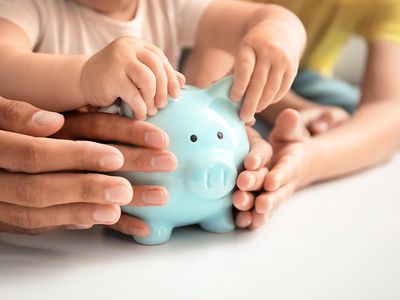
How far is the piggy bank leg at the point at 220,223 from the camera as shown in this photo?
1.77 ft

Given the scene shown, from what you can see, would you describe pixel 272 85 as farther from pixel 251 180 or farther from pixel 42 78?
pixel 42 78

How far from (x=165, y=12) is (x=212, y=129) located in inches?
11.5

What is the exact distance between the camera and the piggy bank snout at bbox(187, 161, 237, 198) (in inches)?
19.1

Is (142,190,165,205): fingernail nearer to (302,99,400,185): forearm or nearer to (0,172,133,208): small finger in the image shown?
(0,172,133,208): small finger

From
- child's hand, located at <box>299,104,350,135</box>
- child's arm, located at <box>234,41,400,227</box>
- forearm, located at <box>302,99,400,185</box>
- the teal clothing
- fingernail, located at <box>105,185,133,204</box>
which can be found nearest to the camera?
fingernail, located at <box>105,185,133,204</box>

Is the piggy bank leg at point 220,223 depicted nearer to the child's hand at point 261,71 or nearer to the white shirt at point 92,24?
the child's hand at point 261,71

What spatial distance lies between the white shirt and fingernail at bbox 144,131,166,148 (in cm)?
21

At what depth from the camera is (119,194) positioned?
0.46 m

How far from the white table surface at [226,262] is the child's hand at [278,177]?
2cm

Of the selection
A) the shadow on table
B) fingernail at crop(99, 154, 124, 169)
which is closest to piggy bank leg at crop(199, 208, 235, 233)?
the shadow on table

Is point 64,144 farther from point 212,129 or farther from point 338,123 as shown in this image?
point 338,123

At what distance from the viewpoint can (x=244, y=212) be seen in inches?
21.4

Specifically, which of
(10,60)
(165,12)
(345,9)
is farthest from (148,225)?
(345,9)

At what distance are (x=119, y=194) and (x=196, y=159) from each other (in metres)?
0.07
